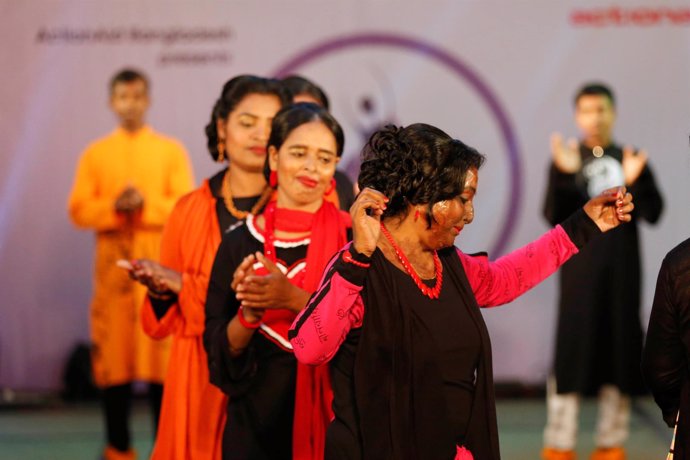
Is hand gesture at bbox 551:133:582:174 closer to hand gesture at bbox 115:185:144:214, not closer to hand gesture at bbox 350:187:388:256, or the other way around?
hand gesture at bbox 115:185:144:214

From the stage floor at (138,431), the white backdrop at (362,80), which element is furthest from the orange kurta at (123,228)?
the white backdrop at (362,80)

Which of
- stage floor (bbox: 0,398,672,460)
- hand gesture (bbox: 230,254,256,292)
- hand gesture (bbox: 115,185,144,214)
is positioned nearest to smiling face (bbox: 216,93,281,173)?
hand gesture (bbox: 230,254,256,292)

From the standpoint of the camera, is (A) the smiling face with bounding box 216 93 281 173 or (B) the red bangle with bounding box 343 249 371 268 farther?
(A) the smiling face with bounding box 216 93 281 173

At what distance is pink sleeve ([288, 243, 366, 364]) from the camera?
2736 mm

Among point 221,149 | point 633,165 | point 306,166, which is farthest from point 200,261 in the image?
point 633,165

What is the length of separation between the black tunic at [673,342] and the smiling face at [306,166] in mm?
1114

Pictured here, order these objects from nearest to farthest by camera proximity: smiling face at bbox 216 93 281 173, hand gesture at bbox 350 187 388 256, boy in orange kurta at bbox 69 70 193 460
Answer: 1. hand gesture at bbox 350 187 388 256
2. smiling face at bbox 216 93 281 173
3. boy in orange kurta at bbox 69 70 193 460

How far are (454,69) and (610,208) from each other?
4.25 m

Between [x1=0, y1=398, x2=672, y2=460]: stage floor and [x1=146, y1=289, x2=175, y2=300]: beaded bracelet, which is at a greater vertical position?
[x1=146, y1=289, x2=175, y2=300]: beaded bracelet

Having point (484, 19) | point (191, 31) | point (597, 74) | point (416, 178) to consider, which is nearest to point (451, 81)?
point (484, 19)

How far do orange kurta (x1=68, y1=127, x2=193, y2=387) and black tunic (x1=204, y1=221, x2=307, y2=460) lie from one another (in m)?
2.48

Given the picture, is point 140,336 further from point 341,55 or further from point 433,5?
point 433,5

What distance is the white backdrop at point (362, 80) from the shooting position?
24.1 feet

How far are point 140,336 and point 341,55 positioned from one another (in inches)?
91.4
